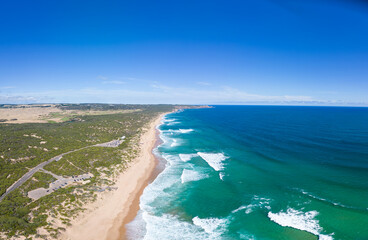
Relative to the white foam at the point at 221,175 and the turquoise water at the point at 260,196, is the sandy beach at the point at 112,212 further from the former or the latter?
the white foam at the point at 221,175

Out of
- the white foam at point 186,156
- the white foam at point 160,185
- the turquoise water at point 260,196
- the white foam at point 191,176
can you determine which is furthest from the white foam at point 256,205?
the white foam at point 186,156

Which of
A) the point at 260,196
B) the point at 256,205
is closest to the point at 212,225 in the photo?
the point at 256,205

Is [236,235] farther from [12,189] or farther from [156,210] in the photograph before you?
[12,189]

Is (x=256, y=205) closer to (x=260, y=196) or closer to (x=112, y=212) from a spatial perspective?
(x=260, y=196)

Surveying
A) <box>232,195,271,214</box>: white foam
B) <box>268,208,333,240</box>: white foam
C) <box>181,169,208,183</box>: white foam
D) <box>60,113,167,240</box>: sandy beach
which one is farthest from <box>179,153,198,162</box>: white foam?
<box>268,208,333,240</box>: white foam

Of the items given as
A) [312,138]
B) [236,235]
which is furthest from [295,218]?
[312,138]

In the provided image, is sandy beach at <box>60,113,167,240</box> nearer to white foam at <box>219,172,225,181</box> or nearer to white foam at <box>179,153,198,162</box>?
white foam at <box>179,153,198,162</box>
